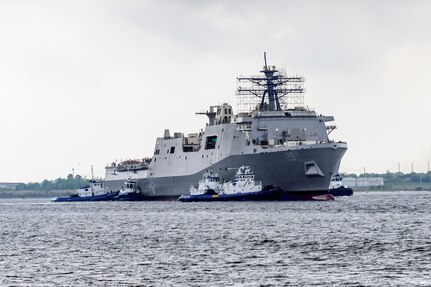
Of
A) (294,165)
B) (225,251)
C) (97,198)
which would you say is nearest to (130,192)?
(97,198)

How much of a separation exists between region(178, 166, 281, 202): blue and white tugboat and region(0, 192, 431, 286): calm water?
33261 mm

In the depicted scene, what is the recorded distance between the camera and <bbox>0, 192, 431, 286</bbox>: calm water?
167 ft

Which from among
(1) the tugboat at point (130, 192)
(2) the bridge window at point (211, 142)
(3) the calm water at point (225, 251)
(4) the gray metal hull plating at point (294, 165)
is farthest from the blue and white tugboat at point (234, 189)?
(3) the calm water at point (225, 251)

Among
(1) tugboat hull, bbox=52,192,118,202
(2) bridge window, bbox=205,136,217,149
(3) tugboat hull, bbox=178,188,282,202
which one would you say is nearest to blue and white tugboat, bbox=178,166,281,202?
(3) tugboat hull, bbox=178,188,282,202

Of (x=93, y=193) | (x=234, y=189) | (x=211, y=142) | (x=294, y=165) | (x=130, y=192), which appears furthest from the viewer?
(x=93, y=193)

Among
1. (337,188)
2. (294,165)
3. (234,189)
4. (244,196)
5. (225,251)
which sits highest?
(294,165)

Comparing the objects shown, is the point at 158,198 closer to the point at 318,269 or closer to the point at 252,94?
the point at 252,94

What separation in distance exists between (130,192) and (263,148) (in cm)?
4206

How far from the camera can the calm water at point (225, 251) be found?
50875 mm

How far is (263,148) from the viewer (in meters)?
135

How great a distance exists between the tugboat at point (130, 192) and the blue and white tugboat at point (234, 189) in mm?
23509

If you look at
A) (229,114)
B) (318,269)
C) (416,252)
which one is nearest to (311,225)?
(416,252)

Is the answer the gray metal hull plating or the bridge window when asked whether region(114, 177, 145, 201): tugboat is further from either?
the gray metal hull plating

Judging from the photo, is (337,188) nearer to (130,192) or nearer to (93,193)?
(130,192)
